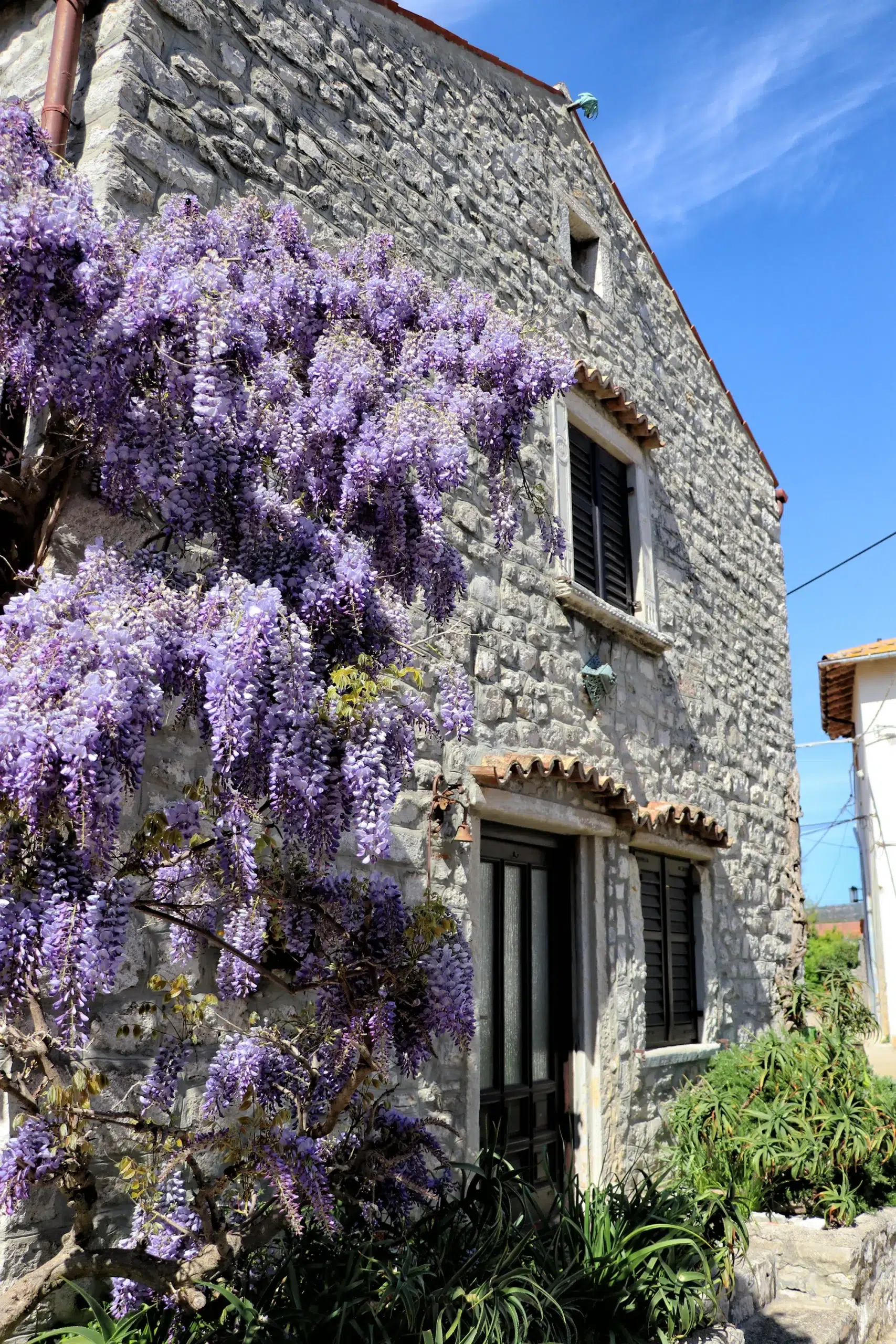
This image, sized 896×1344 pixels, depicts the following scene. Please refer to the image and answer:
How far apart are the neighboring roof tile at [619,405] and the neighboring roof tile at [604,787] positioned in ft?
7.25

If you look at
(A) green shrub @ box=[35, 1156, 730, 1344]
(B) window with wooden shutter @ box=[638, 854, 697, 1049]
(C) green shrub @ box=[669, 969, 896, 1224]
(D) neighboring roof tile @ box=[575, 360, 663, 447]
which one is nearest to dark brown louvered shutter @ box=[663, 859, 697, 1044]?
(B) window with wooden shutter @ box=[638, 854, 697, 1049]

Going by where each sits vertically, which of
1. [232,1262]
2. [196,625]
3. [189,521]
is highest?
[189,521]

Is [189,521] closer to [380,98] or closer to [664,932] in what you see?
[380,98]

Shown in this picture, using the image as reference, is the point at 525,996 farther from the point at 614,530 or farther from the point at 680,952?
the point at 614,530

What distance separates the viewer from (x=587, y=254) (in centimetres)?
671

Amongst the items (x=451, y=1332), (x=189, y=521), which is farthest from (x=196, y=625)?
(x=451, y=1332)

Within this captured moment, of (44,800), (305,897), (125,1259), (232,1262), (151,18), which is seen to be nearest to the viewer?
(44,800)

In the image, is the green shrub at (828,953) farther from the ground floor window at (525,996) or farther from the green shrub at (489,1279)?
the green shrub at (489,1279)

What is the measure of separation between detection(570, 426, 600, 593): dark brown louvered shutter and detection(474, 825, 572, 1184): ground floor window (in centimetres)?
159

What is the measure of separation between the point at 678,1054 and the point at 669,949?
62cm

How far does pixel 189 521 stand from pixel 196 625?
0.38 m

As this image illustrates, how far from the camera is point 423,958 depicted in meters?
2.66

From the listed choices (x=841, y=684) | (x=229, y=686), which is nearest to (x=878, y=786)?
(x=841, y=684)

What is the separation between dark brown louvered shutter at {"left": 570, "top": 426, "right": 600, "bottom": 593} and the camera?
5918 mm
